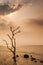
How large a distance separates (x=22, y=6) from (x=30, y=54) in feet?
2.48

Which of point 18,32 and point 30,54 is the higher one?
point 18,32

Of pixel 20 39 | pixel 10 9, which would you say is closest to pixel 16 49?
pixel 20 39

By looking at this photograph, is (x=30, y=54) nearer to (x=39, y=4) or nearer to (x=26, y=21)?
(x=26, y=21)

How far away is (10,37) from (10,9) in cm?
46

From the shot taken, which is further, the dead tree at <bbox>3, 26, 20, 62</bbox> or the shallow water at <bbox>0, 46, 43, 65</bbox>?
the dead tree at <bbox>3, 26, 20, 62</bbox>

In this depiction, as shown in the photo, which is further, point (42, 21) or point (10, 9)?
point (10, 9)

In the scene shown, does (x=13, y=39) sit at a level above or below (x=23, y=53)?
above

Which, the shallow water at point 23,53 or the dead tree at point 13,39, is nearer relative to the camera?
the shallow water at point 23,53

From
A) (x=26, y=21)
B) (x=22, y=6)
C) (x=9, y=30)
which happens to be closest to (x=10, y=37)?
(x=9, y=30)

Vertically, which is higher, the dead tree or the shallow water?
the dead tree

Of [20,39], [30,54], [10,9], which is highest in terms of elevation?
[10,9]

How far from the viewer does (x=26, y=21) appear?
2.56 m

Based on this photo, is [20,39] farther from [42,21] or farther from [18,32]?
[42,21]

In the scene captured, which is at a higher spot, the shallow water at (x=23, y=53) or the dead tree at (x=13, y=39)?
the dead tree at (x=13, y=39)
